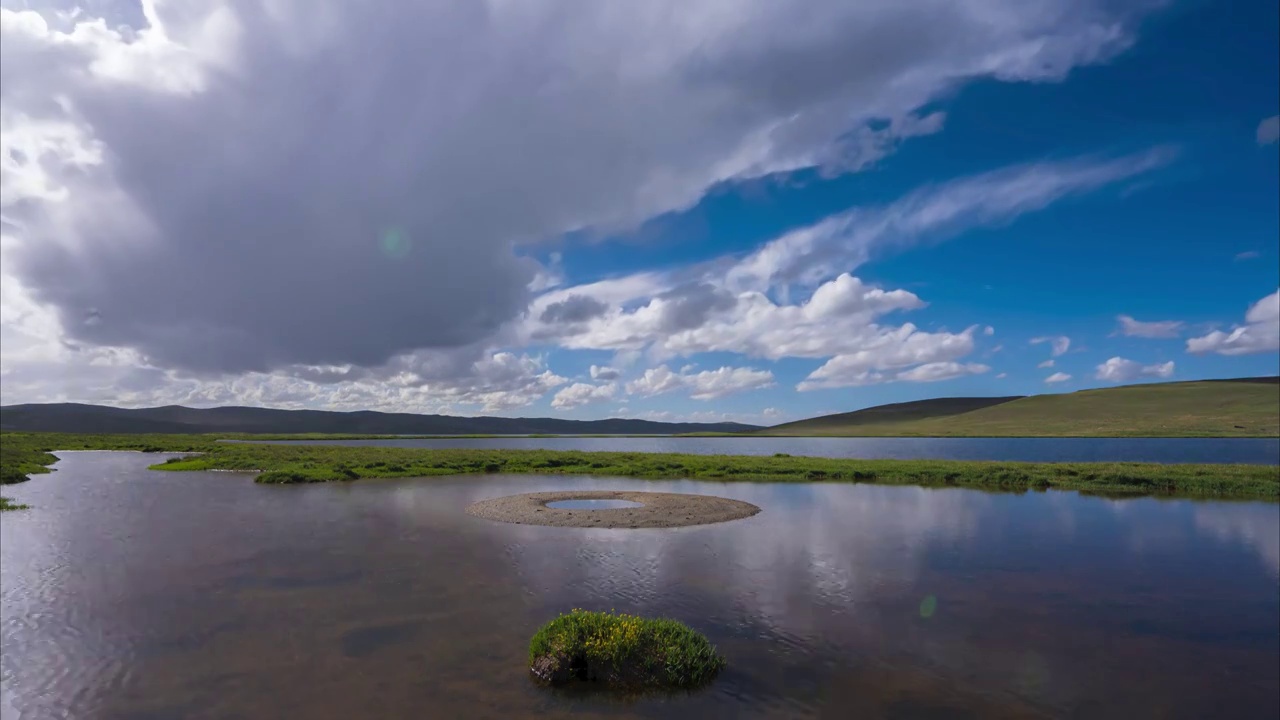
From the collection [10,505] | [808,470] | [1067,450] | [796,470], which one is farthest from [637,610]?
[1067,450]

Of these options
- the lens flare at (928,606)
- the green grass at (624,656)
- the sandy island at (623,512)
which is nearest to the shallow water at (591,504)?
the sandy island at (623,512)

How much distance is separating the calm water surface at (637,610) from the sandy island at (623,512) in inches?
69.5

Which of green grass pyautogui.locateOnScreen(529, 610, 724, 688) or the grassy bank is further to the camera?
the grassy bank

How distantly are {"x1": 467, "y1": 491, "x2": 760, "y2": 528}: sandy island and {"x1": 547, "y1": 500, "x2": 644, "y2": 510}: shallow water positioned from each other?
0.67m

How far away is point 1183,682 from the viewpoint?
Answer: 14.1 m

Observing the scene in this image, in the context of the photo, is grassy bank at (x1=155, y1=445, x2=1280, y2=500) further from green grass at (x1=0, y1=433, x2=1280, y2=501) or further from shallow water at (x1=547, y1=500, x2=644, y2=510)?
shallow water at (x1=547, y1=500, x2=644, y2=510)

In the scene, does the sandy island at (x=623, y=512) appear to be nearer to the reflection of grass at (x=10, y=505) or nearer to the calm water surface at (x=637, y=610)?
the calm water surface at (x=637, y=610)

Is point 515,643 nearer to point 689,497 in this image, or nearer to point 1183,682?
point 1183,682

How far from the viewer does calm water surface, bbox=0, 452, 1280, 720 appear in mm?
12656

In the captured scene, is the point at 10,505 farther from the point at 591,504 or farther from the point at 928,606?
the point at 928,606

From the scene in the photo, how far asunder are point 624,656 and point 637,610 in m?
4.66

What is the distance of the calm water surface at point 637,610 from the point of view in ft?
41.5

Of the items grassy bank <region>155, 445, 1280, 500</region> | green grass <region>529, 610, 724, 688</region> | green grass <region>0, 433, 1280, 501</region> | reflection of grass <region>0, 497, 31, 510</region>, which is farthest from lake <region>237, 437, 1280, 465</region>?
reflection of grass <region>0, 497, 31, 510</region>

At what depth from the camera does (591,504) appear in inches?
1649
